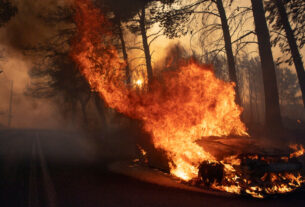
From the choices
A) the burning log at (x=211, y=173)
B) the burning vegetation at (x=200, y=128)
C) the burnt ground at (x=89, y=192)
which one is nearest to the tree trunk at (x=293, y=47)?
the burning vegetation at (x=200, y=128)

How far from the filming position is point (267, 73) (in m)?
11.4

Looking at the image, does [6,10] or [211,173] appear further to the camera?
[6,10]

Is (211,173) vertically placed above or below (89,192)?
above

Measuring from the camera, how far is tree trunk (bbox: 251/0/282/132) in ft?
36.8

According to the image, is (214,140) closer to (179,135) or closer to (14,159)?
(179,135)

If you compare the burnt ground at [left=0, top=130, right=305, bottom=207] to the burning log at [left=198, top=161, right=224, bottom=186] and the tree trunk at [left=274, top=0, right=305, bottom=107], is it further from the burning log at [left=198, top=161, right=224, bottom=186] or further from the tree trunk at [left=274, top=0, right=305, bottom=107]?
the tree trunk at [left=274, top=0, right=305, bottom=107]

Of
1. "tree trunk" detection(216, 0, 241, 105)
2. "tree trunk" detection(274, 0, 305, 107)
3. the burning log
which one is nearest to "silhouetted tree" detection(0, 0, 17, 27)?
"tree trunk" detection(216, 0, 241, 105)

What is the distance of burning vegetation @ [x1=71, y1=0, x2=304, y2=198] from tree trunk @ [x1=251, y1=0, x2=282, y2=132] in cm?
332

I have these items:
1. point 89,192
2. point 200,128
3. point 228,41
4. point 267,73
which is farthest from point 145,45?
point 89,192

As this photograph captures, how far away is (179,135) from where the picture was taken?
7.61m

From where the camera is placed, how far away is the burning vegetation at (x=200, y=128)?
554 cm

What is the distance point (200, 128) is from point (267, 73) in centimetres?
570

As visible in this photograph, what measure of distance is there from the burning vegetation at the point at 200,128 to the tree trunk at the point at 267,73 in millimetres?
3323

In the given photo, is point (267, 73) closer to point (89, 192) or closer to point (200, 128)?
point (200, 128)
